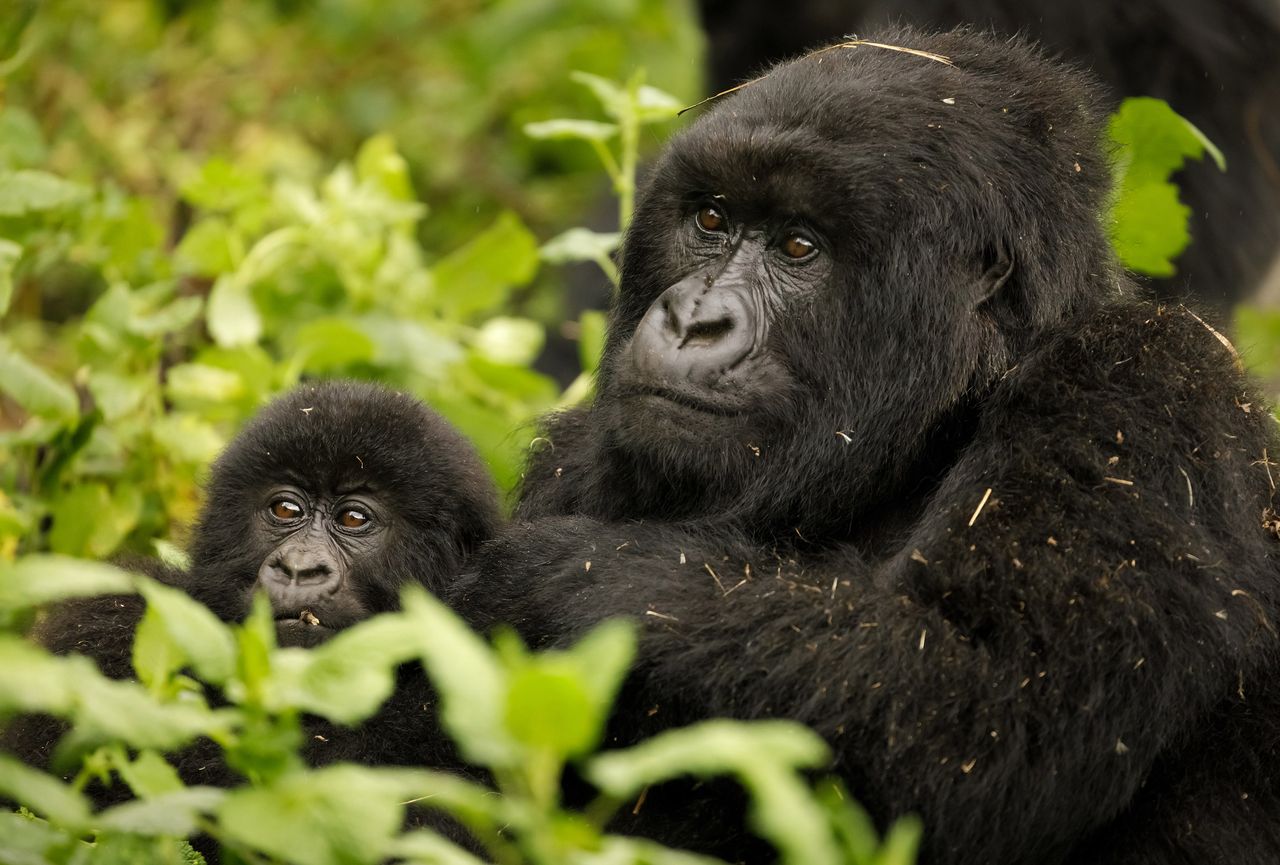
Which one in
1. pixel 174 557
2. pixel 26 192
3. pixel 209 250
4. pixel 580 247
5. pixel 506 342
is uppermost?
pixel 26 192

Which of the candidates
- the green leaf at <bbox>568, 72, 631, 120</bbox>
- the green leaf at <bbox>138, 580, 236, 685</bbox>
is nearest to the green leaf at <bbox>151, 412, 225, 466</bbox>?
the green leaf at <bbox>568, 72, 631, 120</bbox>

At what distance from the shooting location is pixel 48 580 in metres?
1.80

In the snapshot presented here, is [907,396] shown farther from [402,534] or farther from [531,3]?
[531,3]

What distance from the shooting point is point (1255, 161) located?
5859mm

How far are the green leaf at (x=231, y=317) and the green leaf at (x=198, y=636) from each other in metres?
2.55

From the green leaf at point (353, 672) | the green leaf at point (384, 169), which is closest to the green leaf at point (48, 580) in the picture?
the green leaf at point (353, 672)

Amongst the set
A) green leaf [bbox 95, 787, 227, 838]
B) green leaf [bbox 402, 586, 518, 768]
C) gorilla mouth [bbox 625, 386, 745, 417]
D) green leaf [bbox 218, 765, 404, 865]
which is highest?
green leaf [bbox 402, 586, 518, 768]

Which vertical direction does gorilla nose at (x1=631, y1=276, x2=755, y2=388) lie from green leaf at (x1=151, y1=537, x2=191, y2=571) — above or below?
above

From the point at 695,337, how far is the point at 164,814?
4.96 ft

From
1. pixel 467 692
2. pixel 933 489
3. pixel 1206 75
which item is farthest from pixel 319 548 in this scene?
pixel 1206 75

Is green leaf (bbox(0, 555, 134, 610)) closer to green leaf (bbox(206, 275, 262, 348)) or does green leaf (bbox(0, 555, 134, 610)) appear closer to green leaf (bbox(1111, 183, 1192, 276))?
green leaf (bbox(206, 275, 262, 348))

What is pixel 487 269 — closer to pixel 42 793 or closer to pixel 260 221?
pixel 260 221

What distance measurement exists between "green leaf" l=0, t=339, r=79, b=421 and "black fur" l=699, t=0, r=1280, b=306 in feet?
10.8

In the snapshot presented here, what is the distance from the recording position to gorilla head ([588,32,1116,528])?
121 inches
